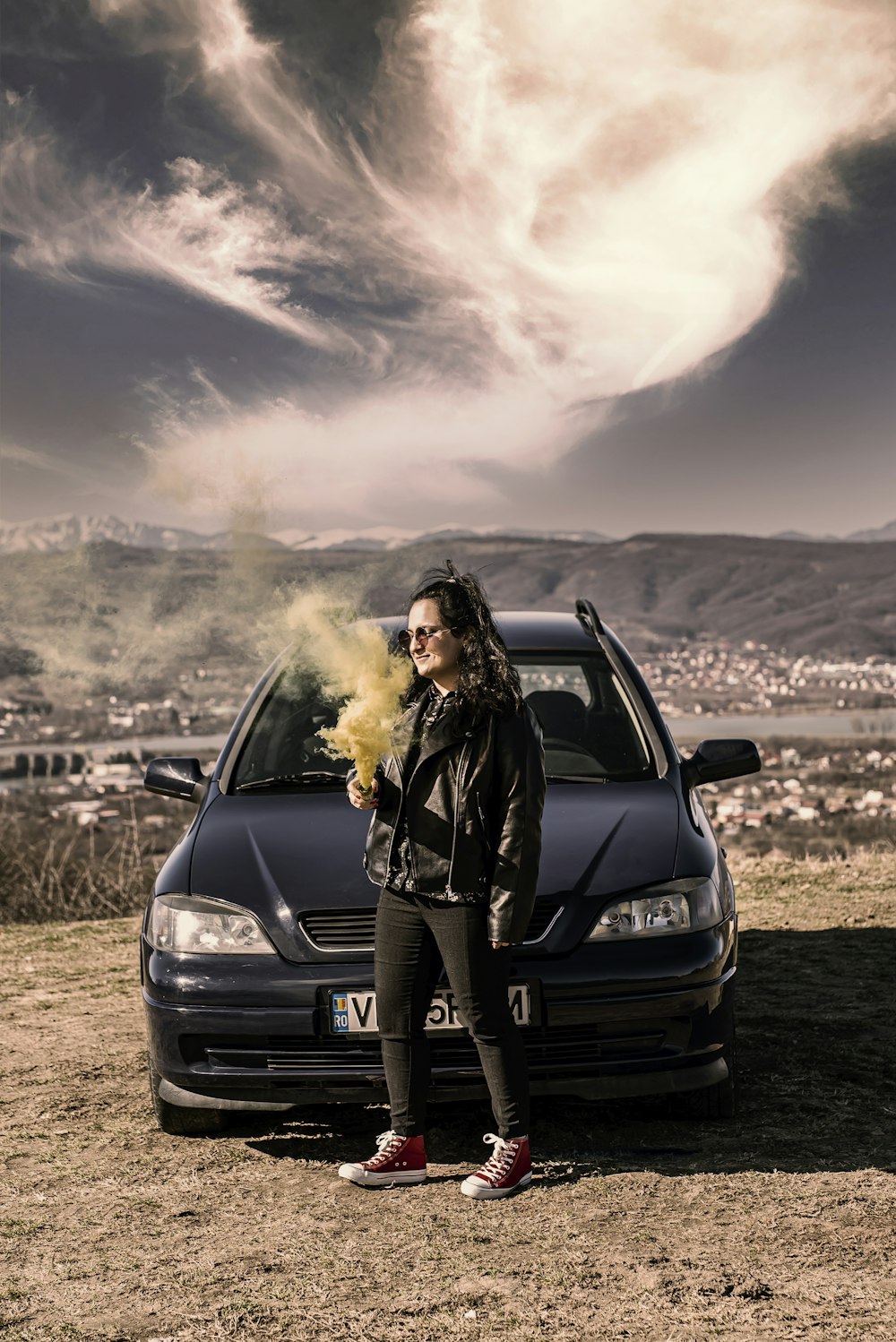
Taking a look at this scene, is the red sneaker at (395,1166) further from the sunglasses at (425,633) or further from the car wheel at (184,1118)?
the sunglasses at (425,633)

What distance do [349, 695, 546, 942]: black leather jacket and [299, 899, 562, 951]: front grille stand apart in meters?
0.39

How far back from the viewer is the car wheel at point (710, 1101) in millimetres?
4176

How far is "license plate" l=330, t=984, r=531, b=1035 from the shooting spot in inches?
147

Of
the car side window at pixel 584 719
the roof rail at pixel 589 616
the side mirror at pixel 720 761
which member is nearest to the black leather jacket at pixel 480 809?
the car side window at pixel 584 719

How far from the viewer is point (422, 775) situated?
11.6 ft

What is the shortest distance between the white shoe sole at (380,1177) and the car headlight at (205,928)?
672mm

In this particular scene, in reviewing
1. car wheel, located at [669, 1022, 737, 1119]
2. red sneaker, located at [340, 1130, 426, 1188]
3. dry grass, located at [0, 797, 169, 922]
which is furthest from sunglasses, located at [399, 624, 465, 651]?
dry grass, located at [0, 797, 169, 922]

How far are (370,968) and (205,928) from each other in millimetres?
554

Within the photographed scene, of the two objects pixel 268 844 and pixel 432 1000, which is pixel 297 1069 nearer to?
pixel 432 1000

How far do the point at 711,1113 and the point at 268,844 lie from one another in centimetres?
169

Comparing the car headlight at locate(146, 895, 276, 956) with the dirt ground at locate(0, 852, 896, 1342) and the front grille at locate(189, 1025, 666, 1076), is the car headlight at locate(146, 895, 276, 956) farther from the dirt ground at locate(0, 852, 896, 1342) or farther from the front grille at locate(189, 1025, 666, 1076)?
the dirt ground at locate(0, 852, 896, 1342)

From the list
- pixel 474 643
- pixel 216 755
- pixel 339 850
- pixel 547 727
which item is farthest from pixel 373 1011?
pixel 216 755

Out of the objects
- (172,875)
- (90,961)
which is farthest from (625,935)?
(90,961)

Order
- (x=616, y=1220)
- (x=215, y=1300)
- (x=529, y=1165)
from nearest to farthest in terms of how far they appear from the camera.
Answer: (x=215, y=1300), (x=616, y=1220), (x=529, y=1165)
